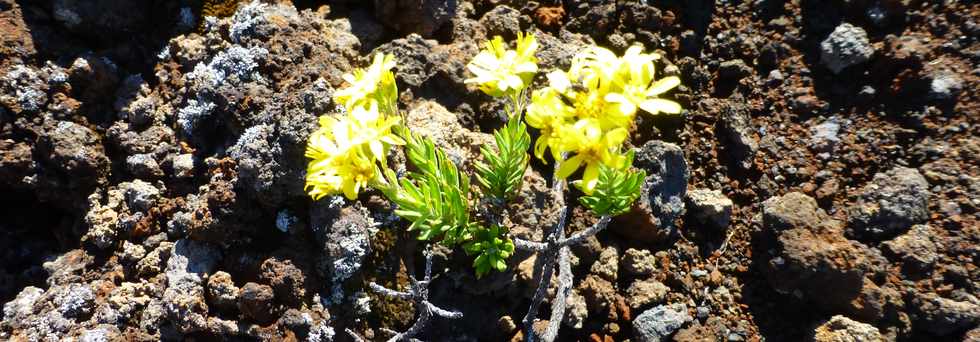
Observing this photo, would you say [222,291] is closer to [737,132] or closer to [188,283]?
[188,283]

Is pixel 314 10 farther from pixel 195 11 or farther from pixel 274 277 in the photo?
pixel 274 277

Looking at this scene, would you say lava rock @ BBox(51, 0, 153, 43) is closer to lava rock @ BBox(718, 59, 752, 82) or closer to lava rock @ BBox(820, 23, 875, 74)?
lava rock @ BBox(718, 59, 752, 82)

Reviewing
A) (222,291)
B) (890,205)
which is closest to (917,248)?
(890,205)

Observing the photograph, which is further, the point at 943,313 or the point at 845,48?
the point at 845,48

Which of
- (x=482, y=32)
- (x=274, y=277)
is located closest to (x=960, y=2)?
(x=482, y=32)

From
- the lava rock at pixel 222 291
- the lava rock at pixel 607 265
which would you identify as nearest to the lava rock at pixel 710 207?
the lava rock at pixel 607 265

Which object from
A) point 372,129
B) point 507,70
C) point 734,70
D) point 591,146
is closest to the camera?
point 591,146

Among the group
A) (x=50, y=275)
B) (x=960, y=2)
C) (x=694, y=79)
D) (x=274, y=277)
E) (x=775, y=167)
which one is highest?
(x=960, y=2)
